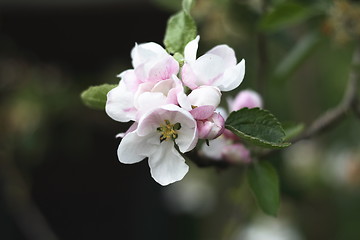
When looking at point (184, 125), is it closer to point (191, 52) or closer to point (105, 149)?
point (191, 52)

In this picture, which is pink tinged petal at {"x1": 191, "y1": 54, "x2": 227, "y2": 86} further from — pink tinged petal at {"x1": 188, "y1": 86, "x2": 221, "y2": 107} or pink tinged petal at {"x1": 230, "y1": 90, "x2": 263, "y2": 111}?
pink tinged petal at {"x1": 230, "y1": 90, "x2": 263, "y2": 111}

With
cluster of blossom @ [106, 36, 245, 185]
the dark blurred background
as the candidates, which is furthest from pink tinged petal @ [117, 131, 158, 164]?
the dark blurred background

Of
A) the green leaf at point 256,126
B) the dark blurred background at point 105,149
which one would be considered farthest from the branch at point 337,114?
the dark blurred background at point 105,149

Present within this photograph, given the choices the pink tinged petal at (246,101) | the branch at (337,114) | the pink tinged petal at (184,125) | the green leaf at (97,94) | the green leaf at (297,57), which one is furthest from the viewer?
the green leaf at (297,57)

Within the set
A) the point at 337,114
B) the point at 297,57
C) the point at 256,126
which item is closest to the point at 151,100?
→ the point at 256,126

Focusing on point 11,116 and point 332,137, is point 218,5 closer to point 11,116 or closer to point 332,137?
point 11,116

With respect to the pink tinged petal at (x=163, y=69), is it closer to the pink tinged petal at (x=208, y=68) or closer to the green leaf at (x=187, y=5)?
the pink tinged petal at (x=208, y=68)
